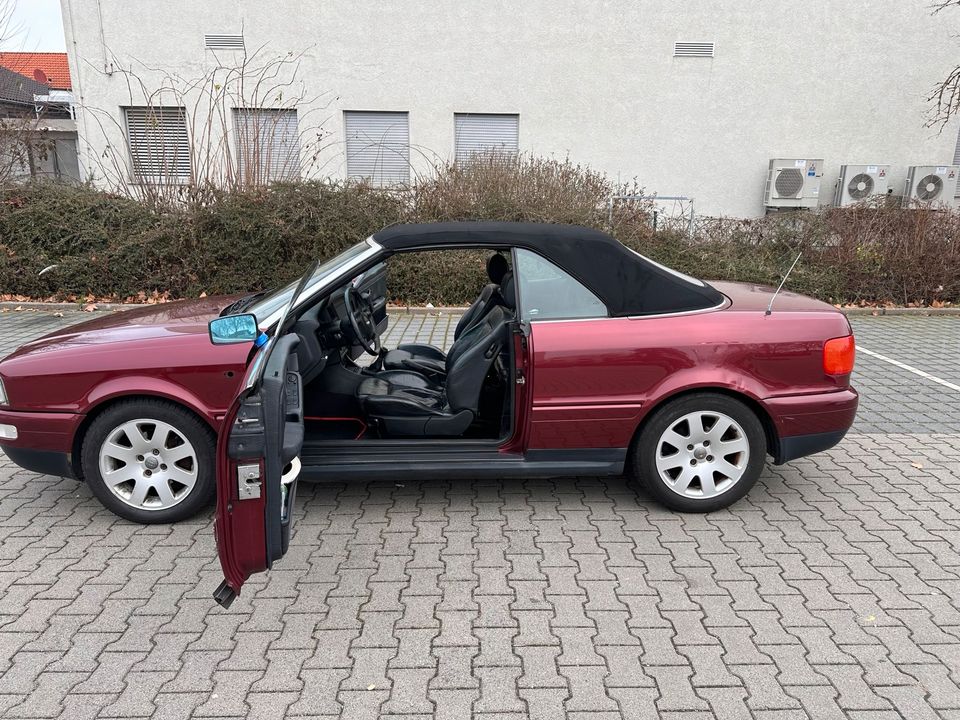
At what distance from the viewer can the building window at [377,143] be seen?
14703 mm

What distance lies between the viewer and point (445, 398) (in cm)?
400

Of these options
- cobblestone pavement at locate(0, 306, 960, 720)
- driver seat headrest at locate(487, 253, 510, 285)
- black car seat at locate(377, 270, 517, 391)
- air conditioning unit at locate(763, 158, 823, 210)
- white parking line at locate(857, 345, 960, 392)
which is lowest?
cobblestone pavement at locate(0, 306, 960, 720)

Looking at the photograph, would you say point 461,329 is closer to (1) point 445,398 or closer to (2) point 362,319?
(2) point 362,319

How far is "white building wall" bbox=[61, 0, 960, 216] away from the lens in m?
14.0

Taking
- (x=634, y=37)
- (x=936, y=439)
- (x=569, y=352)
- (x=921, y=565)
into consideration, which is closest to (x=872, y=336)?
(x=936, y=439)

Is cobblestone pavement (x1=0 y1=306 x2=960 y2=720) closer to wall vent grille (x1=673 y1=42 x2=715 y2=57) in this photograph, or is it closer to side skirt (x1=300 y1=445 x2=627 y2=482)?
side skirt (x1=300 y1=445 x2=627 y2=482)

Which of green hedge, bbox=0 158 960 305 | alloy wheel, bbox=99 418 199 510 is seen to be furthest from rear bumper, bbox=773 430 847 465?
green hedge, bbox=0 158 960 305

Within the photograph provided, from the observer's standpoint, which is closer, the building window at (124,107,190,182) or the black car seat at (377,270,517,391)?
the black car seat at (377,270,517,391)

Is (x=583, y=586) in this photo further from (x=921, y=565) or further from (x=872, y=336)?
(x=872, y=336)

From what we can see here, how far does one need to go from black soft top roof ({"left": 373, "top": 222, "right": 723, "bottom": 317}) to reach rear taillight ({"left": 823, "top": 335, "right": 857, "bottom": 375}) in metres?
0.71

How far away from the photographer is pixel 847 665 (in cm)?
263

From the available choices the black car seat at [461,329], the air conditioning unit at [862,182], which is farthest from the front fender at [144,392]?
the air conditioning unit at [862,182]

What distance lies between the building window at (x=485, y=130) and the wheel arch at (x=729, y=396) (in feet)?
Answer: 39.0

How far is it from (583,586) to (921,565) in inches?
66.6
